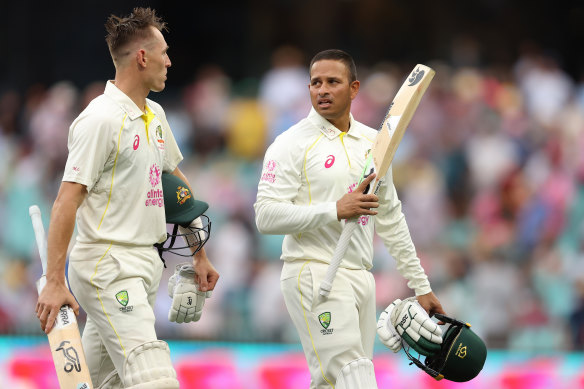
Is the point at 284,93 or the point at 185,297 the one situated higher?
the point at 284,93

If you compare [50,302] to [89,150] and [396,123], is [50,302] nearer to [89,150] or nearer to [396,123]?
[89,150]

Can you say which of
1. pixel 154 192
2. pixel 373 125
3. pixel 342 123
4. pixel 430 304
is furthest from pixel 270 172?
pixel 373 125

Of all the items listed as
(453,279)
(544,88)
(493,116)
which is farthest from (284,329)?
(544,88)

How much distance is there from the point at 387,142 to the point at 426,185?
217 inches

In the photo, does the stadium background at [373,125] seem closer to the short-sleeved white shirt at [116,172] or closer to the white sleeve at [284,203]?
the white sleeve at [284,203]

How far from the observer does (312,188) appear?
551 cm

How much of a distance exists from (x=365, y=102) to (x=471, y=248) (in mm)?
2336

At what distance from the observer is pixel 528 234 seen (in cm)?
1034

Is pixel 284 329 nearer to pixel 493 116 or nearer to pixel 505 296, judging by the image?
pixel 505 296

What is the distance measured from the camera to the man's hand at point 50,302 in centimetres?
495

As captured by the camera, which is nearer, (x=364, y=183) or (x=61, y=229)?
(x=61, y=229)

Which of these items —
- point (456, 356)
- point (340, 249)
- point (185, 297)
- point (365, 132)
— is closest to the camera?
point (340, 249)

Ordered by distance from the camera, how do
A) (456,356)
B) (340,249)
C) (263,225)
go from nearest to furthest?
1. (340,249)
2. (263,225)
3. (456,356)

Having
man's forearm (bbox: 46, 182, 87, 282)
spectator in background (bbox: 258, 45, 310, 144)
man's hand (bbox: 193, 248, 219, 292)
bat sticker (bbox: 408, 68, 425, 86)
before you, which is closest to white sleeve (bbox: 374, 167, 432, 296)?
bat sticker (bbox: 408, 68, 425, 86)
